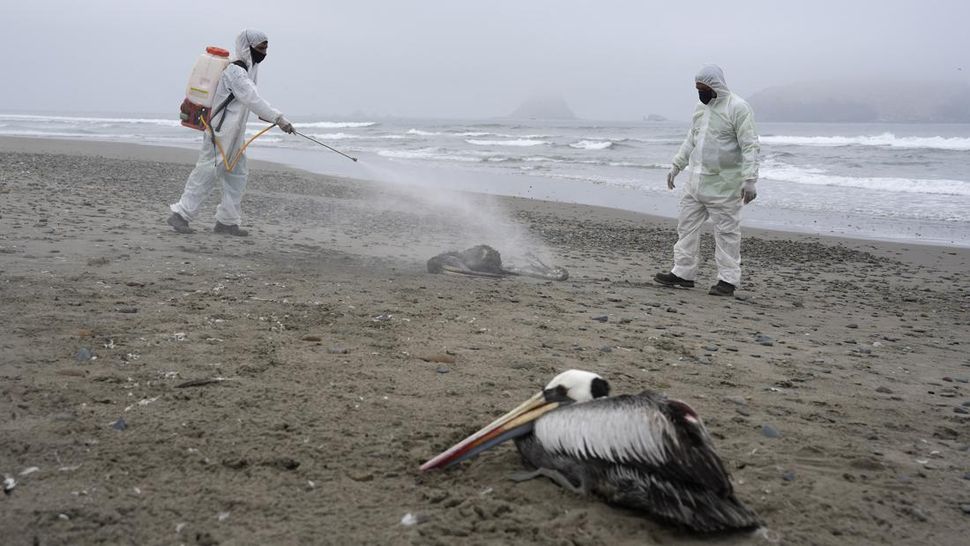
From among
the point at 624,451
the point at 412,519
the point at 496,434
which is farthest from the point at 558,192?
the point at 412,519

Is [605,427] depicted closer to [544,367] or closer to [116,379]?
[544,367]

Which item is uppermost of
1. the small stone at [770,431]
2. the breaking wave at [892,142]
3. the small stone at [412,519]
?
the breaking wave at [892,142]

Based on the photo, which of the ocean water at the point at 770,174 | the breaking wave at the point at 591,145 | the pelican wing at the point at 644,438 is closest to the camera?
the pelican wing at the point at 644,438

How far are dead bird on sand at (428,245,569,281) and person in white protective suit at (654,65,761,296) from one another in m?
1.32

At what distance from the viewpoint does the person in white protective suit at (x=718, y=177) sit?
8336 millimetres

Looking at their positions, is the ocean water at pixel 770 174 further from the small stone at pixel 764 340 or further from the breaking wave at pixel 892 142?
the small stone at pixel 764 340

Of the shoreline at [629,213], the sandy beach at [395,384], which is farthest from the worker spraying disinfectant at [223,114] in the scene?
the shoreline at [629,213]

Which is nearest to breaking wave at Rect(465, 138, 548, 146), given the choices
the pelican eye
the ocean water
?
the ocean water

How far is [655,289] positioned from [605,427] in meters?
5.64

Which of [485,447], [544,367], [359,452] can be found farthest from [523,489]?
[544,367]

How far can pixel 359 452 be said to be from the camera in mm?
3895

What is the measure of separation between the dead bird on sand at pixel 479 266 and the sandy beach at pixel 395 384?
0.27 m

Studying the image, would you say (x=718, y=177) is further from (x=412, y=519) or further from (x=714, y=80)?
(x=412, y=519)

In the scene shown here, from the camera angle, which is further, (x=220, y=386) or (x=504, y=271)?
(x=504, y=271)
